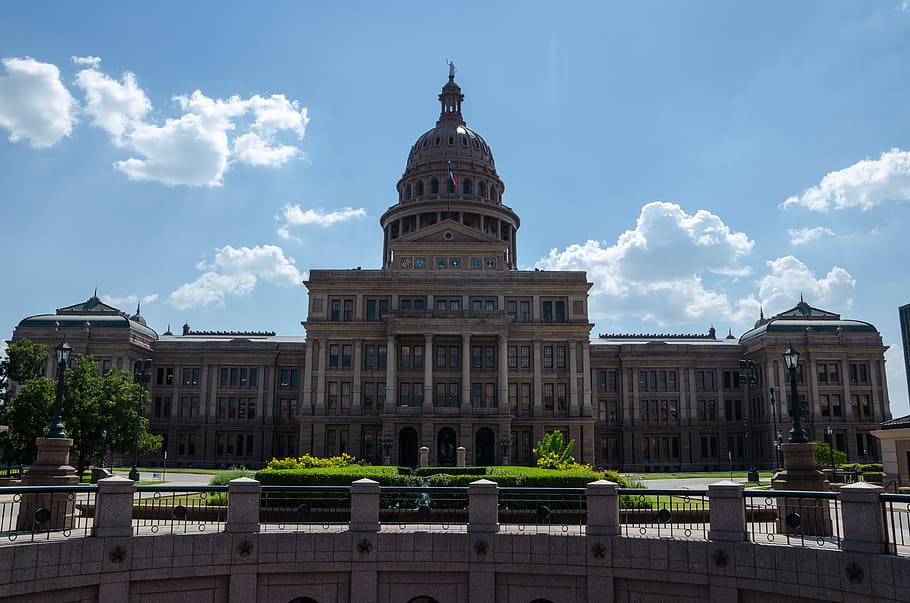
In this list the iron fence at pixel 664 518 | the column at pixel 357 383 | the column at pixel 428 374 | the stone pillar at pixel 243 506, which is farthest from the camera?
the column at pixel 357 383

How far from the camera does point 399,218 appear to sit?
347ft

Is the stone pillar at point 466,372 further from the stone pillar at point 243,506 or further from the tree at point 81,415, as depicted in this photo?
the stone pillar at point 243,506

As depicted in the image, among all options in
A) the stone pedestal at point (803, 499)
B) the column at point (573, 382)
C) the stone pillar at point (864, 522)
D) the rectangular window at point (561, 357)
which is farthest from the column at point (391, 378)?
the stone pillar at point (864, 522)

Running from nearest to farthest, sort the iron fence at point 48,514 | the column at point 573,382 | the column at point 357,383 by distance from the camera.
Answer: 1. the iron fence at point 48,514
2. the column at point 357,383
3. the column at point 573,382

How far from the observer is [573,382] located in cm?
7494

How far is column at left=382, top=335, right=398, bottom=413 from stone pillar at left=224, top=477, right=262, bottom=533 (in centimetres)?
5344

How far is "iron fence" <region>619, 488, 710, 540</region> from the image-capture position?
697 inches

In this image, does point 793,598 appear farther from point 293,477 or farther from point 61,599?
point 293,477

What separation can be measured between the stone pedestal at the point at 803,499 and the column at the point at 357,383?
180 feet

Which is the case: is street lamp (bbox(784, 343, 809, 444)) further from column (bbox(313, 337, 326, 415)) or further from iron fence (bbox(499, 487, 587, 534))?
column (bbox(313, 337, 326, 415))

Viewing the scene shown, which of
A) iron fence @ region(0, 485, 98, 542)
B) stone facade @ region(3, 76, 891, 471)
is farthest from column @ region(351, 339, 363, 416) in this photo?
iron fence @ region(0, 485, 98, 542)

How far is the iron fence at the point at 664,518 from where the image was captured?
17703 mm

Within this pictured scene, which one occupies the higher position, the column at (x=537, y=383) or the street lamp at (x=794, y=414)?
A: the column at (x=537, y=383)

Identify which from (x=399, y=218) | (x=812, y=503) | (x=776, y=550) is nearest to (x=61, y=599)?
(x=776, y=550)
